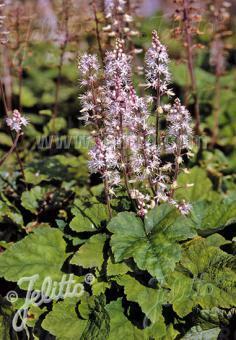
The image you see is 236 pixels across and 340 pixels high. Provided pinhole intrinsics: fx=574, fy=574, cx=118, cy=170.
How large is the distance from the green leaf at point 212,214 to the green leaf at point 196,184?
0.50 m

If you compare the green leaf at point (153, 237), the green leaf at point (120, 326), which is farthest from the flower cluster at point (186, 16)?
the green leaf at point (120, 326)

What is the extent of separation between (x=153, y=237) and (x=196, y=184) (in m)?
1.34

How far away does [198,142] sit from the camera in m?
4.85

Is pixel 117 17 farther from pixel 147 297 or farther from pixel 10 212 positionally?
pixel 147 297

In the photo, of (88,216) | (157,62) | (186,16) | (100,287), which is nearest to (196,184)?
(88,216)

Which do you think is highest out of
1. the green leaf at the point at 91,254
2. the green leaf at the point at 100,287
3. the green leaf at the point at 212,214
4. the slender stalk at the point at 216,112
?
the slender stalk at the point at 216,112

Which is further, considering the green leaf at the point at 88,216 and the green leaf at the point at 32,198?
the green leaf at the point at 32,198

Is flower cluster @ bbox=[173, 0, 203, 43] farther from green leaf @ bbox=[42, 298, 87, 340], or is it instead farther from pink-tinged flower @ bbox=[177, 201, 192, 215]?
green leaf @ bbox=[42, 298, 87, 340]

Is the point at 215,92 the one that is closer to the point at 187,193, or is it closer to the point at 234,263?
the point at 187,193

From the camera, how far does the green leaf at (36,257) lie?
3301mm

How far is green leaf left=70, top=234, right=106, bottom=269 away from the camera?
316 cm

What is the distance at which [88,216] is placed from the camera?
3.48 m

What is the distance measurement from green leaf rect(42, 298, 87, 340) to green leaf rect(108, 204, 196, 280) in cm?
45

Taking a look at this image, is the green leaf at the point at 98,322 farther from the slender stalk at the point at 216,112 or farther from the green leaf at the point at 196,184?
the slender stalk at the point at 216,112
